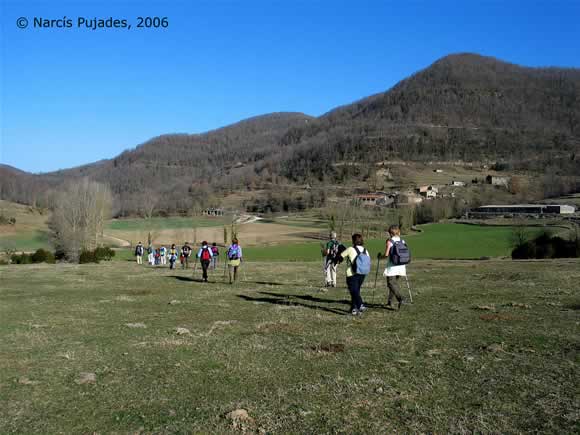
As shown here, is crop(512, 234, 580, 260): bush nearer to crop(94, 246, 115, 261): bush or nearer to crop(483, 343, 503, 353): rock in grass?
crop(94, 246, 115, 261): bush

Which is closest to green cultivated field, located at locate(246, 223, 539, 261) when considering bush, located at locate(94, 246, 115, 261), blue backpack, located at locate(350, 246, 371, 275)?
bush, located at locate(94, 246, 115, 261)

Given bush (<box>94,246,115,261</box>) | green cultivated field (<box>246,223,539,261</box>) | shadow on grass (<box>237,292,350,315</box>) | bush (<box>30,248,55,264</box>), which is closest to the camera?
shadow on grass (<box>237,292,350,315</box>)

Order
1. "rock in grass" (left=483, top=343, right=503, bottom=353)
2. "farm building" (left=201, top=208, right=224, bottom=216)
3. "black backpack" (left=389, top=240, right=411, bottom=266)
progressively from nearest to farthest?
1. "rock in grass" (left=483, top=343, right=503, bottom=353)
2. "black backpack" (left=389, top=240, right=411, bottom=266)
3. "farm building" (left=201, top=208, right=224, bottom=216)

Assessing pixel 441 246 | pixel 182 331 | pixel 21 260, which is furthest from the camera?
pixel 441 246

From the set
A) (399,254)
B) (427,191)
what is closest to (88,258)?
(399,254)

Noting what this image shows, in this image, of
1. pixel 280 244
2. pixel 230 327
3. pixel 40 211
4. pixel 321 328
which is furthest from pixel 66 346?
pixel 40 211

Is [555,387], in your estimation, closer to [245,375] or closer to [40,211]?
[245,375]

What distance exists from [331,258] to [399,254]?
21.3 ft

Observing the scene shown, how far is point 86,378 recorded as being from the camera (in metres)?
9.16

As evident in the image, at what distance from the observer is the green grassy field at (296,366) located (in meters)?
7.14

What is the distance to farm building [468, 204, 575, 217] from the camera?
422 ft

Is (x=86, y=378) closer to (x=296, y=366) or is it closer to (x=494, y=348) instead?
(x=296, y=366)

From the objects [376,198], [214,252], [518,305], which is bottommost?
[518,305]

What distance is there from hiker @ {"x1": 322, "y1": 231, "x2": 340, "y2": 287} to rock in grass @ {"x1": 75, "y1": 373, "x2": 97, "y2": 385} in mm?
12225
